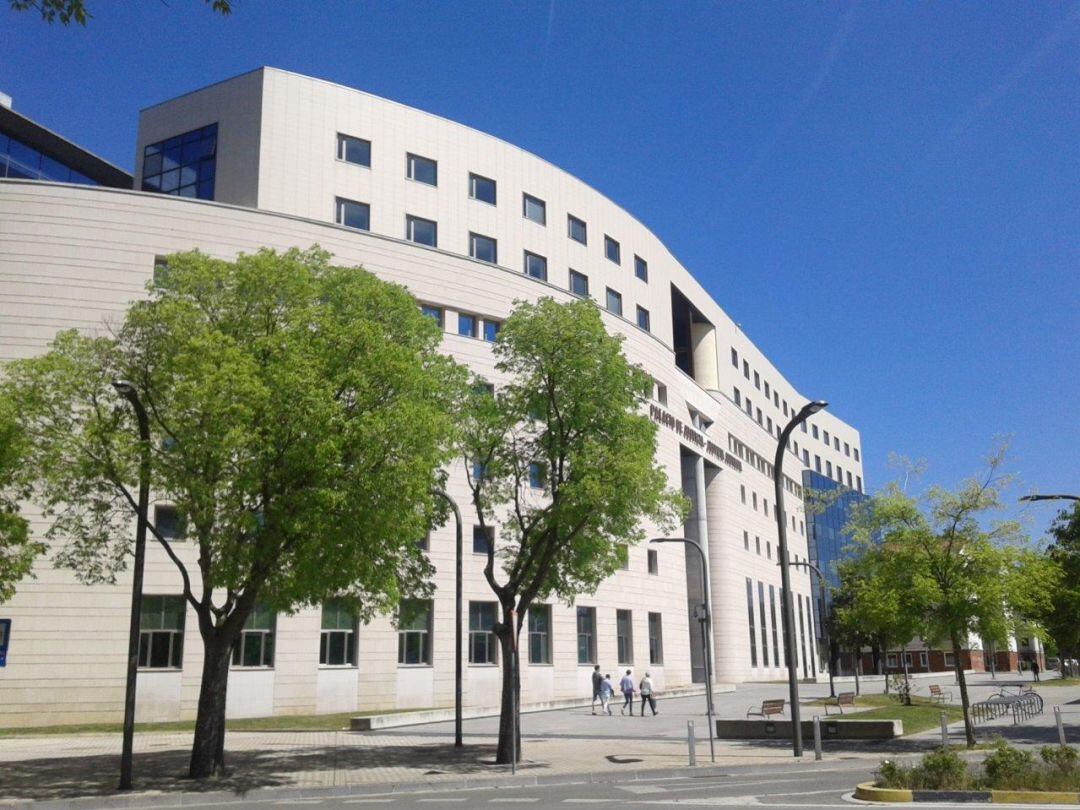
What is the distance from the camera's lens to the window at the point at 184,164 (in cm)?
4150

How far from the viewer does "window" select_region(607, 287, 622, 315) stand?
176 feet

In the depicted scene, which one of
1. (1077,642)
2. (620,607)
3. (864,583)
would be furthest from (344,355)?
(620,607)

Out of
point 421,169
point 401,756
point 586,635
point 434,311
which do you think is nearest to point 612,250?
point 421,169

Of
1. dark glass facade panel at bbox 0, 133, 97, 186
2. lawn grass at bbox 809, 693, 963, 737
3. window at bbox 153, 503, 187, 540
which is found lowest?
lawn grass at bbox 809, 693, 963, 737

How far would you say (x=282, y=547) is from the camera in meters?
18.2

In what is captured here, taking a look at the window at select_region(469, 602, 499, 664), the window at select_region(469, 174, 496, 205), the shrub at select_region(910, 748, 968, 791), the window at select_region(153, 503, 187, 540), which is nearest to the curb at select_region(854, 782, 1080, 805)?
the shrub at select_region(910, 748, 968, 791)

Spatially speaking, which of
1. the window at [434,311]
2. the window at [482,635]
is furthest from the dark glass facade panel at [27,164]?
the window at [482,635]

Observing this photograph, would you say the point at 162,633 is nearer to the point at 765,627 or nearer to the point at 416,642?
the point at 416,642

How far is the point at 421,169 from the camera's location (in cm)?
4484

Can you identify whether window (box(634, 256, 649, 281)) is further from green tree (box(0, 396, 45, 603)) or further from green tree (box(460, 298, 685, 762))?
green tree (box(0, 396, 45, 603))

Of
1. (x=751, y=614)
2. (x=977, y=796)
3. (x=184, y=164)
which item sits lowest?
(x=977, y=796)

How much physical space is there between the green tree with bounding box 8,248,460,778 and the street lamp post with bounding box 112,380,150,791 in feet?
0.87

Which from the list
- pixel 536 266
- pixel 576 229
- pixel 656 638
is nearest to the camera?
pixel 536 266

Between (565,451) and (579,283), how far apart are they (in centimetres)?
3069
